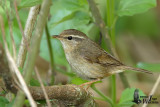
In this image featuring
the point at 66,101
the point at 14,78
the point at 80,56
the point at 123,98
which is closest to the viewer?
the point at 14,78

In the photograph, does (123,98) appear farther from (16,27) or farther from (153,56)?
(153,56)

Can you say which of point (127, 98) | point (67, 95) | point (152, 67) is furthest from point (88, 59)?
point (67, 95)

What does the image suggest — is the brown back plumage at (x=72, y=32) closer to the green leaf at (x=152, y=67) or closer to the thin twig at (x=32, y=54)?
the green leaf at (x=152, y=67)

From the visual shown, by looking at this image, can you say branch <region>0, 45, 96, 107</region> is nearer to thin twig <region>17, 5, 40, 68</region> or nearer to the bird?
thin twig <region>17, 5, 40, 68</region>

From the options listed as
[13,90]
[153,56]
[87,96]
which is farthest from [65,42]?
[153,56]

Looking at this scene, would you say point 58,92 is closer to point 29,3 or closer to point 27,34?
point 29,3

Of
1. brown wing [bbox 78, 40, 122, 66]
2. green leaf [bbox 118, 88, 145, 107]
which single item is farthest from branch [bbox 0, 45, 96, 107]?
brown wing [bbox 78, 40, 122, 66]

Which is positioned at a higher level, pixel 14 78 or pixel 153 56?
pixel 14 78
